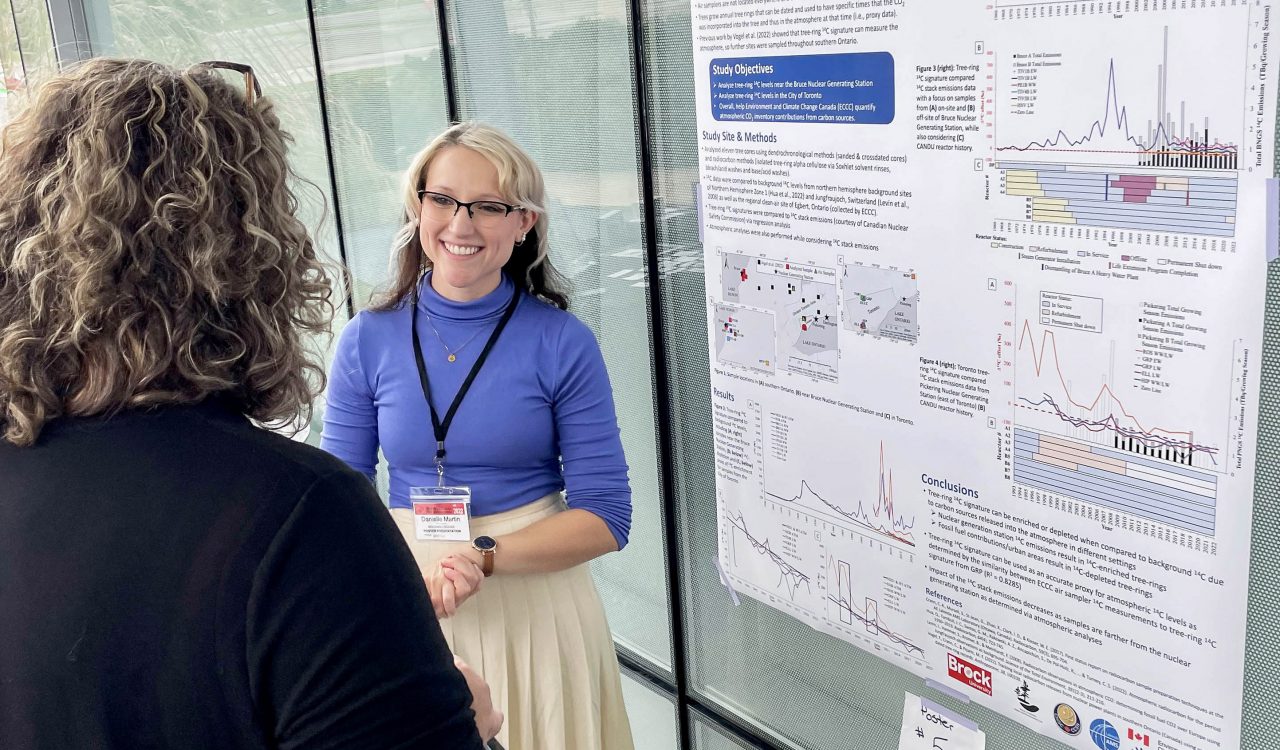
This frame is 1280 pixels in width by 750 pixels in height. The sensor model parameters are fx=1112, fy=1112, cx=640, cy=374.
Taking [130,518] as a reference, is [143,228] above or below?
above

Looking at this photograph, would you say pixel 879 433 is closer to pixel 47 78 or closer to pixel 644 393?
pixel 644 393

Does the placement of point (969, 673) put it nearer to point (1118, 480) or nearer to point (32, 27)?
point (1118, 480)

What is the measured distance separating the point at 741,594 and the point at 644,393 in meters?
0.50

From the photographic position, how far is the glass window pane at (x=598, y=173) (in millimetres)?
2375

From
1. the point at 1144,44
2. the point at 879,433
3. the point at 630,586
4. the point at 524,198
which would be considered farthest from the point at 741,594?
the point at 1144,44

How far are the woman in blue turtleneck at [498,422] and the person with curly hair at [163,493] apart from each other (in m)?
0.99

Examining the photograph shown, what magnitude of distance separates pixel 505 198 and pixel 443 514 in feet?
1.92

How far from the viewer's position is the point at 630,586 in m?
2.72

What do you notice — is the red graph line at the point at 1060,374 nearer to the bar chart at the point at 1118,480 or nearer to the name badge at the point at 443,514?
the bar chart at the point at 1118,480

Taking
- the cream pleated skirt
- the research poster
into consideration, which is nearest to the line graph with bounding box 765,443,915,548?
the research poster

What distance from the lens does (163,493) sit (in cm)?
89

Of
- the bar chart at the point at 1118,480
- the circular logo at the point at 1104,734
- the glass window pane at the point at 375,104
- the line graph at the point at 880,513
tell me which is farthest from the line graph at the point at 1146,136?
the glass window pane at the point at 375,104

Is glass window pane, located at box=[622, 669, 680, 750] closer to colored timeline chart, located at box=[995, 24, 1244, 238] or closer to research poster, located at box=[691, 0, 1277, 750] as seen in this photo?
research poster, located at box=[691, 0, 1277, 750]

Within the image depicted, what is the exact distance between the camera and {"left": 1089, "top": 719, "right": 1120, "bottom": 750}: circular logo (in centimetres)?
160
